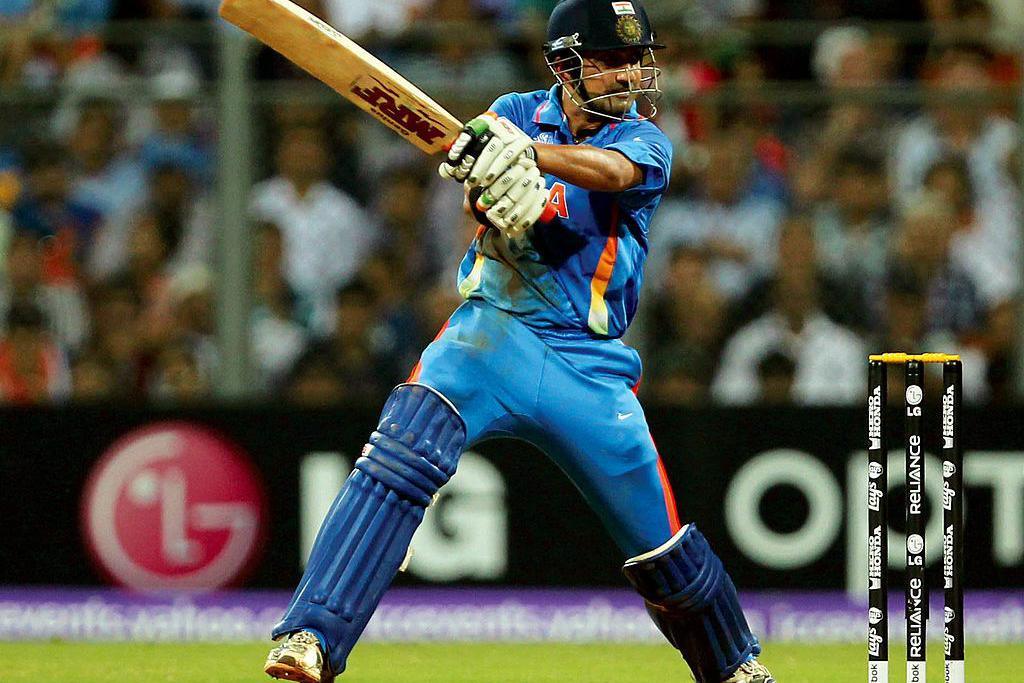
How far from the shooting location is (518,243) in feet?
15.8

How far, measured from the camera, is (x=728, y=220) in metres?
8.71

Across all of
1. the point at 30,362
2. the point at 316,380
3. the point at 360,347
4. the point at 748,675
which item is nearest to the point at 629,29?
the point at 748,675

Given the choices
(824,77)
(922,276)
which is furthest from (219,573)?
(824,77)

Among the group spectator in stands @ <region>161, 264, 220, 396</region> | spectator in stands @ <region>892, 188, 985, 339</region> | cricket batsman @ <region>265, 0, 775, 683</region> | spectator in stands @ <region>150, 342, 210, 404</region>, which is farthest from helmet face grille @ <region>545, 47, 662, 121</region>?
spectator in stands @ <region>150, 342, 210, 404</region>

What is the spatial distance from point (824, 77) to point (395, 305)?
115 inches

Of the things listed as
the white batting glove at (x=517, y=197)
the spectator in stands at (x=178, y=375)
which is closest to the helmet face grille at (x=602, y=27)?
the white batting glove at (x=517, y=197)

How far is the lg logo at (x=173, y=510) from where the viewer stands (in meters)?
8.09

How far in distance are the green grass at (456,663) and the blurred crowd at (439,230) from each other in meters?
1.47

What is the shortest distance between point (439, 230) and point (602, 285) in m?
3.86

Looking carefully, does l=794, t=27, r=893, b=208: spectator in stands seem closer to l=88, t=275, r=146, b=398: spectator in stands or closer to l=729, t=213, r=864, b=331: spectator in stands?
l=729, t=213, r=864, b=331: spectator in stands

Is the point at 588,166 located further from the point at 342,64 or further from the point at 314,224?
the point at 314,224

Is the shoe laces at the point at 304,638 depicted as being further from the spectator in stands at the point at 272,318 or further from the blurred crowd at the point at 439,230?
the spectator in stands at the point at 272,318

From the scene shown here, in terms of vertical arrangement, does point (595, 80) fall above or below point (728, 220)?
below

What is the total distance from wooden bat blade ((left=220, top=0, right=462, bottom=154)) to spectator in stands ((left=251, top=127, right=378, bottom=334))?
385 centimetres
